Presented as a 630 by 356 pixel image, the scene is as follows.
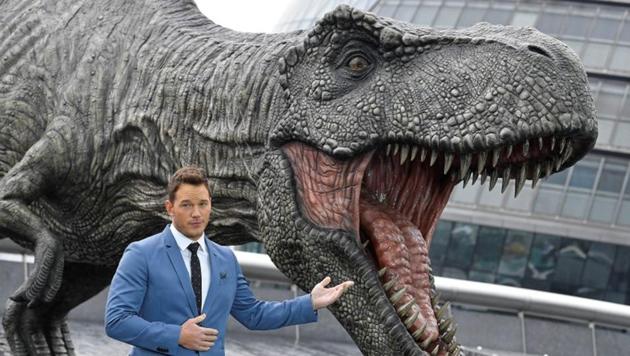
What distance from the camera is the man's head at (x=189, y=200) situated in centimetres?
480

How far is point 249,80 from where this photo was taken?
259 inches

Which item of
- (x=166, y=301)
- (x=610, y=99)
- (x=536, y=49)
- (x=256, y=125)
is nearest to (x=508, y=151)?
(x=536, y=49)

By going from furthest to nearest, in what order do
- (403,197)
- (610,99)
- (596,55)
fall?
1. (596,55)
2. (610,99)
3. (403,197)

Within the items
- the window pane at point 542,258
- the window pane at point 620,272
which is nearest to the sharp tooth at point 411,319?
the window pane at point 542,258

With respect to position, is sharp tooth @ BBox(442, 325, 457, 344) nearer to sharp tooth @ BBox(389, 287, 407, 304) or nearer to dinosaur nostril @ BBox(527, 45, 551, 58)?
sharp tooth @ BBox(389, 287, 407, 304)

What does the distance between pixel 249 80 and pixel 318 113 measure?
0.59 meters

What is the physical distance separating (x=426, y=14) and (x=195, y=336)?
138ft

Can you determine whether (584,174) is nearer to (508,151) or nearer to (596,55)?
(596,55)

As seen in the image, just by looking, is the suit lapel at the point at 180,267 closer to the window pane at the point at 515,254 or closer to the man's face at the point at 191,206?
the man's face at the point at 191,206

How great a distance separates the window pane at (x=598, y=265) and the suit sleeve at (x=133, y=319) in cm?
3953

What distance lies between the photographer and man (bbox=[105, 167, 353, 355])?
4.68 metres

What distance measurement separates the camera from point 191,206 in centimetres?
482

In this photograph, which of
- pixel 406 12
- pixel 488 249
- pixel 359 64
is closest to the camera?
pixel 359 64

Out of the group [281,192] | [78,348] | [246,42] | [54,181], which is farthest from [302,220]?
[78,348]
